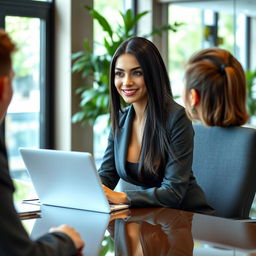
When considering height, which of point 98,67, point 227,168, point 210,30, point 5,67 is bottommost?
point 227,168

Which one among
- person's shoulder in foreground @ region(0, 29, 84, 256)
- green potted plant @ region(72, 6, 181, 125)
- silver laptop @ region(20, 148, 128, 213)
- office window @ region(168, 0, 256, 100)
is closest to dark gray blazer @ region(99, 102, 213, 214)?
silver laptop @ region(20, 148, 128, 213)

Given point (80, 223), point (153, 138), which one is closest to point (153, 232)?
point (80, 223)

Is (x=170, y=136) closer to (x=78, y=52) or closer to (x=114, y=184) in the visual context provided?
(x=114, y=184)

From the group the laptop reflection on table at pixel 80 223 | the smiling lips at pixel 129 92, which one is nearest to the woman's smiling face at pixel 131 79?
the smiling lips at pixel 129 92

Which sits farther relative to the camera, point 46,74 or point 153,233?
point 46,74

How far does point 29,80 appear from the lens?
5605 millimetres

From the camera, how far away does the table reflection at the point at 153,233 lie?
1.85m

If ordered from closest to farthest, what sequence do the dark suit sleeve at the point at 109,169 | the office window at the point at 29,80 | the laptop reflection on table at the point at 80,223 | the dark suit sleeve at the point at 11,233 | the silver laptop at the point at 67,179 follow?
the dark suit sleeve at the point at 11,233 < the laptop reflection on table at the point at 80,223 < the silver laptop at the point at 67,179 < the dark suit sleeve at the point at 109,169 < the office window at the point at 29,80

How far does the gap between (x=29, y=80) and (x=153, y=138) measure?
3.09 metres

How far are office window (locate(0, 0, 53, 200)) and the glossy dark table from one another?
9.98 feet

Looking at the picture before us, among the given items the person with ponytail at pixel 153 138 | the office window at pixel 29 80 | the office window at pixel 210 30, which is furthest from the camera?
the office window at pixel 210 30

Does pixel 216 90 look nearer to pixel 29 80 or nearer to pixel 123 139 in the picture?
pixel 123 139

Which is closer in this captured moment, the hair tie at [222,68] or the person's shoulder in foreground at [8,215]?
the person's shoulder in foreground at [8,215]

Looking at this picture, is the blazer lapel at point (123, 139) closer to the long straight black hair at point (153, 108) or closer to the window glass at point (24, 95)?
the long straight black hair at point (153, 108)
